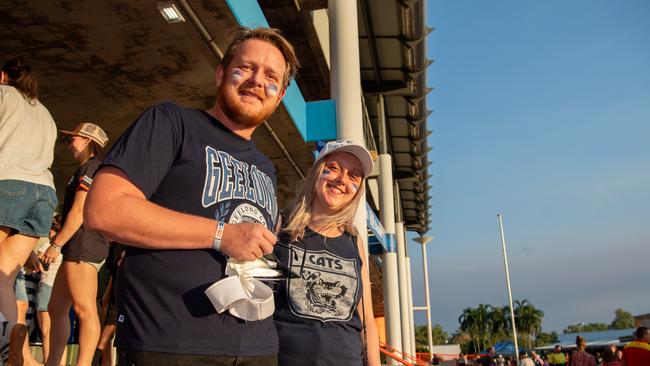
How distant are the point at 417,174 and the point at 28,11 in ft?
76.7

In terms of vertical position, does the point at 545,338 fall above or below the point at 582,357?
above

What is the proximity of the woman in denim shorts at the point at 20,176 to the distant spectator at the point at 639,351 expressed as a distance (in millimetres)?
9950

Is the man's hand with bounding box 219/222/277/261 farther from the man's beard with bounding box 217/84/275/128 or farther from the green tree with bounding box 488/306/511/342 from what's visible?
the green tree with bounding box 488/306/511/342

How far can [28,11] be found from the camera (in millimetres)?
7078

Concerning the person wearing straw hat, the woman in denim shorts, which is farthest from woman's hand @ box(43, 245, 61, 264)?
the woman in denim shorts

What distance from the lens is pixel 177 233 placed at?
59.1 inches

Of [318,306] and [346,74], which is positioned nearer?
[318,306]

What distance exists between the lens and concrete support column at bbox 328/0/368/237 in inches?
321

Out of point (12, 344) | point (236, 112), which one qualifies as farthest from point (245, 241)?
point (12, 344)

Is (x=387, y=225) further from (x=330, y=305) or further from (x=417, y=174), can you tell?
(x=330, y=305)

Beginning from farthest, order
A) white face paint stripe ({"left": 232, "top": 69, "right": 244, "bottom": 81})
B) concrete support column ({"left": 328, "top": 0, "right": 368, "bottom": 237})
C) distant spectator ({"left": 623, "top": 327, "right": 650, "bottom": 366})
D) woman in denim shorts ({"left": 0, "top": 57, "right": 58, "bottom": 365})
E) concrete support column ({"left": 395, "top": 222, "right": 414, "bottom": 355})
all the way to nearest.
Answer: concrete support column ({"left": 395, "top": 222, "right": 414, "bottom": 355}) < distant spectator ({"left": 623, "top": 327, "right": 650, "bottom": 366}) < concrete support column ({"left": 328, "top": 0, "right": 368, "bottom": 237}) < woman in denim shorts ({"left": 0, "top": 57, "right": 58, "bottom": 365}) < white face paint stripe ({"left": 232, "top": 69, "right": 244, "bottom": 81})

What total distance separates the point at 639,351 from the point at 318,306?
910cm

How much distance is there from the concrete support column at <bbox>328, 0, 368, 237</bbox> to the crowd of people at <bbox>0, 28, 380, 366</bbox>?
4800 millimetres

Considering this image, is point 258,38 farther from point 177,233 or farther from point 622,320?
point 622,320
